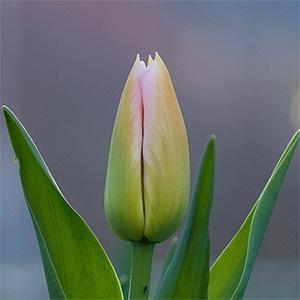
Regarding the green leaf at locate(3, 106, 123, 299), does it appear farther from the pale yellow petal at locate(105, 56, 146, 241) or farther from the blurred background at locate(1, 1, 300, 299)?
the blurred background at locate(1, 1, 300, 299)

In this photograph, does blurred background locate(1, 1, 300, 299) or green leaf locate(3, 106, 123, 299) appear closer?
green leaf locate(3, 106, 123, 299)

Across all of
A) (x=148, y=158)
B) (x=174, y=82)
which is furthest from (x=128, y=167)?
(x=174, y=82)

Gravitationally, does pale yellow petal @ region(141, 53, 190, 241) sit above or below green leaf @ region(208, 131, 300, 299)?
above

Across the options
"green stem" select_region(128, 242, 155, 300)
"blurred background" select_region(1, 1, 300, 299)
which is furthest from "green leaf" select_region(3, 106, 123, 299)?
"blurred background" select_region(1, 1, 300, 299)

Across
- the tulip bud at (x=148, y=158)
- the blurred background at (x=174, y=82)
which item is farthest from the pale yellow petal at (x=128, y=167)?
the blurred background at (x=174, y=82)

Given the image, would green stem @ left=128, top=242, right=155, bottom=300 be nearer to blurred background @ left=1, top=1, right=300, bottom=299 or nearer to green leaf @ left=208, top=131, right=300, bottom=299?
green leaf @ left=208, top=131, right=300, bottom=299

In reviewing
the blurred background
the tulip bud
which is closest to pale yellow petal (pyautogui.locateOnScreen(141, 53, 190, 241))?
the tulip bud

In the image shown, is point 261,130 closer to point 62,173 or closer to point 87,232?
point 62,173
